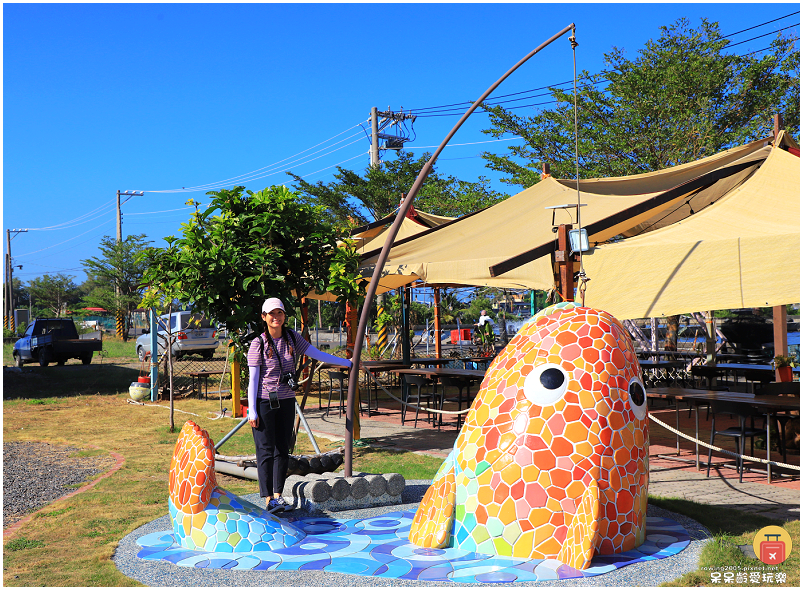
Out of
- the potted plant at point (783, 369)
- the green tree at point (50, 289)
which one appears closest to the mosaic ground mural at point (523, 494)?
the potted plant at point (783, 369)

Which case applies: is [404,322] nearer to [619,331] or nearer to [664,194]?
[664,194]

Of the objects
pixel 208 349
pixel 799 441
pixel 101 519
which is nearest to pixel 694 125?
pixel 799 441

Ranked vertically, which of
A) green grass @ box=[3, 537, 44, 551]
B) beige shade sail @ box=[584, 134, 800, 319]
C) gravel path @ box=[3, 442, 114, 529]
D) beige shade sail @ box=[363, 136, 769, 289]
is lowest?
gravel path @ box=[3, 442, 114, 529]

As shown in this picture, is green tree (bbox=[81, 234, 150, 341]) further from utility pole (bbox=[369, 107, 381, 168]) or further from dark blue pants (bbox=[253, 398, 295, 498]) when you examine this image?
dark blue pants (bbox=[253, 398, 295, 498])

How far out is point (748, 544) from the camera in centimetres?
463

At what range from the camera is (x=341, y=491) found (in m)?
5.91

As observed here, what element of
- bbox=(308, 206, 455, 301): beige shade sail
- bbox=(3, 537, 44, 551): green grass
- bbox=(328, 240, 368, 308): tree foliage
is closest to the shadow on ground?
bbox=(308, 206, 455, 301): beige shade sail

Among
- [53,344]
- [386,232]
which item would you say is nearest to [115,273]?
[53,344]

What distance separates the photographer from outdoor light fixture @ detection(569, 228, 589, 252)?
20.2 ft

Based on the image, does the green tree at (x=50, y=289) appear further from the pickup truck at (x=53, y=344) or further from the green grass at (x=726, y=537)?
the green grass at (x=726, y=537)

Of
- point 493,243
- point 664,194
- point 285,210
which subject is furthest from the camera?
point 493,243

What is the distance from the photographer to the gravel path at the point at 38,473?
6663mm

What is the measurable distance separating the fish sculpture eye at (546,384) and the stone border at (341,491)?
2245mm

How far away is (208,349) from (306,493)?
Answer: 19.2m
